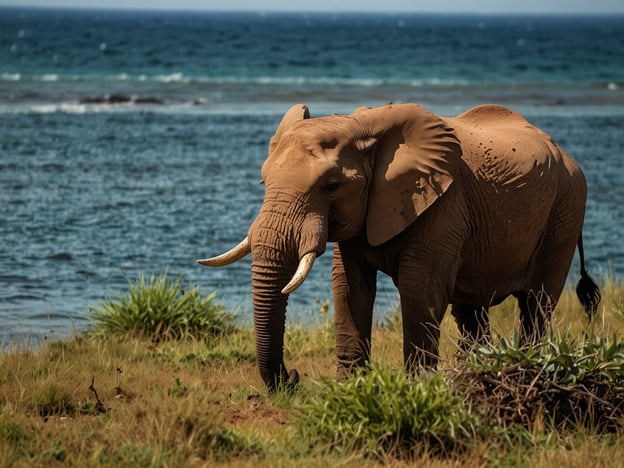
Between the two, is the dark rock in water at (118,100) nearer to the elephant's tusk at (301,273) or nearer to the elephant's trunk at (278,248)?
the elephant's trunk at (278,248)

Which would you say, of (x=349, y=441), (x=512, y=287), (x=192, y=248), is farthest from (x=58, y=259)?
(x=349, y=441)

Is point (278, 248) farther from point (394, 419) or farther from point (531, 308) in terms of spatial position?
point (531, 308)

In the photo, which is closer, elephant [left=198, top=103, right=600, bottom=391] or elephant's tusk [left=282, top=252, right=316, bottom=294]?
elephant's tusk [left=282, top=252, right=316, bottom=294]

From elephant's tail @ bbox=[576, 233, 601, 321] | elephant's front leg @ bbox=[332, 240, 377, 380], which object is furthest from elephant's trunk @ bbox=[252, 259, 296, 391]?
elephant's tail @ bbox=[576, 233, 601, 321]

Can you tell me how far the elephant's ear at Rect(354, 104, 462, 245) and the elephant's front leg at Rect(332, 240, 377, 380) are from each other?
573 mm

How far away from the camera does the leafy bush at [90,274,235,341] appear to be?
34.4 ft

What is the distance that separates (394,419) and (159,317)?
14.5 feet

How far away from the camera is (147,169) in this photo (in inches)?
851

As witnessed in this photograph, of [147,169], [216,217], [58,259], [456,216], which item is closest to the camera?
[456,216]

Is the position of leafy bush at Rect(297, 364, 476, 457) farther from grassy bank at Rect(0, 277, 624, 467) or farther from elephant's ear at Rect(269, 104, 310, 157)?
elephant's ear at Rect(269, 104, 310, 157)

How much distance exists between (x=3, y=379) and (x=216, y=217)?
948 centimetres

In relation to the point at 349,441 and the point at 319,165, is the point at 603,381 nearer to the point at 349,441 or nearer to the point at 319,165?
the point at 349,441

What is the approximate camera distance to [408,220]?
24.5 ft

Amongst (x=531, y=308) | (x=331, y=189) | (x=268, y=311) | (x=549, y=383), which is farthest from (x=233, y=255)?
(x=531, y=308)
